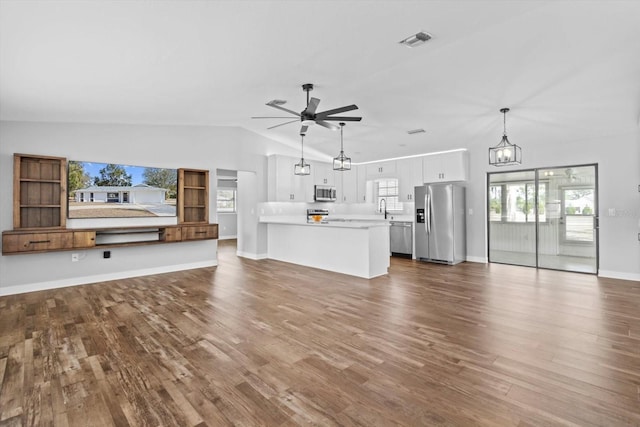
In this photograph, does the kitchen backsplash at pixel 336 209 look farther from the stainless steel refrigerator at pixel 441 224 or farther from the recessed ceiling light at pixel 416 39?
the recessed ceiling light at pixel 416 39

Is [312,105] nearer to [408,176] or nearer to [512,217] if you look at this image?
[408,176]

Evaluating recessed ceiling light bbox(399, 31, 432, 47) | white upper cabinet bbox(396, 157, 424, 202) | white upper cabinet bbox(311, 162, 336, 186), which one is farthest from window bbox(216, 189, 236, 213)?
recessed ceiling light bbox(399, 31, 432, 47)

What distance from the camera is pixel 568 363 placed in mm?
2473

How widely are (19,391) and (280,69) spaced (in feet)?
12.0

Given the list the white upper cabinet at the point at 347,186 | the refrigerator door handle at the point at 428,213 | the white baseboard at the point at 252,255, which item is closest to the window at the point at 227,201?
the white baseboard at the point at 252,255

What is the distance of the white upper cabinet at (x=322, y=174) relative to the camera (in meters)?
8.55

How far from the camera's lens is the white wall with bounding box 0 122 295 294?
4.61 m

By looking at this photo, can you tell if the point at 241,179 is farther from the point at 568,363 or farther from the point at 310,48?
the point at 568,363

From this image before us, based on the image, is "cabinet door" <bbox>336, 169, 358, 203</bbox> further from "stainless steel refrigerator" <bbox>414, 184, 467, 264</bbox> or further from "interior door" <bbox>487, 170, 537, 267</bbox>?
"interior door" <bbox>487, 170, 537, 267</bbox>

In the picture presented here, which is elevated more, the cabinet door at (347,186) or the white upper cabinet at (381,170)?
the white upper cabinet at (381,170)

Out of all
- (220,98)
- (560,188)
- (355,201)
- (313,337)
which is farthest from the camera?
(355,201)

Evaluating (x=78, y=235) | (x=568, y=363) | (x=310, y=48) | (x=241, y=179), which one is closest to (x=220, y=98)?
(x=310, y=48)

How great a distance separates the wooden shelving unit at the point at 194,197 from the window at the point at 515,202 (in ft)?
20.0

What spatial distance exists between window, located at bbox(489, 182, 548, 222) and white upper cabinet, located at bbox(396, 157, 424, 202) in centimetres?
162
